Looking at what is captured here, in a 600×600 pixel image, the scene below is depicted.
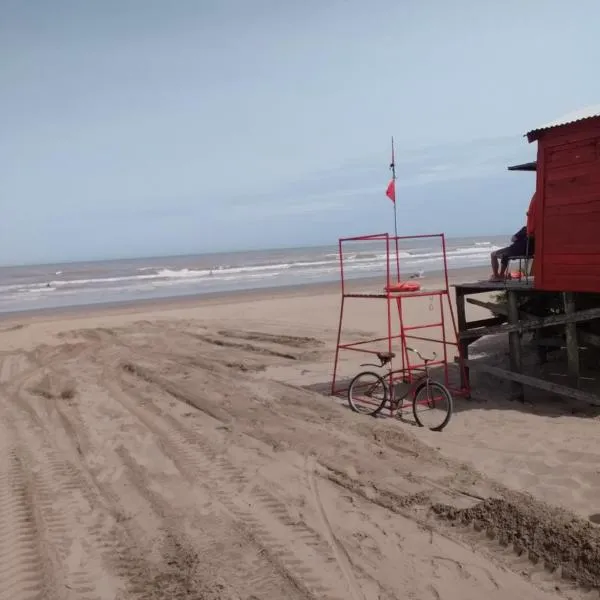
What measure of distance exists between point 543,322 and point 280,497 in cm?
451

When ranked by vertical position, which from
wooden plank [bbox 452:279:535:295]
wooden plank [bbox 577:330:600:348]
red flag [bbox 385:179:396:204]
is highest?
red flag [bbox 385:179:396:204]

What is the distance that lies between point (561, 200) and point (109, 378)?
804 centimetres

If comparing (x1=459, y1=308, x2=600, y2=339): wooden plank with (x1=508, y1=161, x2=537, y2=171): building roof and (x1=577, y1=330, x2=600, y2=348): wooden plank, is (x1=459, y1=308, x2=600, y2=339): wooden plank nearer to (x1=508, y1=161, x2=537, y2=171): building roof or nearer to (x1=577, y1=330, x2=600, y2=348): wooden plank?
(x1=577, y1=330, x2=600, y2=348): wooden plank

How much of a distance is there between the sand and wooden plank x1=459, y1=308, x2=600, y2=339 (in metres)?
1.05

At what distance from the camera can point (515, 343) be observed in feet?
27.2

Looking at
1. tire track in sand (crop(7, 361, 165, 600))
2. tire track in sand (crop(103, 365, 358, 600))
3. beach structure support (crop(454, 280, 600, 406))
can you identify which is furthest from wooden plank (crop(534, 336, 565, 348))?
tire track in sand (crop(7, 361, 165, 600))

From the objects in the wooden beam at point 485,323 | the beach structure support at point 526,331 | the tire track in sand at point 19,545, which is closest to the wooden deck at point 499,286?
the beach structure support at point 526,331

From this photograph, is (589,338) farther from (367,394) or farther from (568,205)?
(367,394)

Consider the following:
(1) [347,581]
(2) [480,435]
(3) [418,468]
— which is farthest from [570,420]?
(1) [347,581]

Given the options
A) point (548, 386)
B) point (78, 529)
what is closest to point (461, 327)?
point (548, 386)

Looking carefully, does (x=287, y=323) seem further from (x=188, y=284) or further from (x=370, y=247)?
(x=370, y=247)

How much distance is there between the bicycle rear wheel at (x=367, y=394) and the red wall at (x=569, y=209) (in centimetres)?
253

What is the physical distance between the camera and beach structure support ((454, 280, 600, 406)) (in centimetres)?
755

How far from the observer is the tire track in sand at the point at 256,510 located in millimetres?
3990
